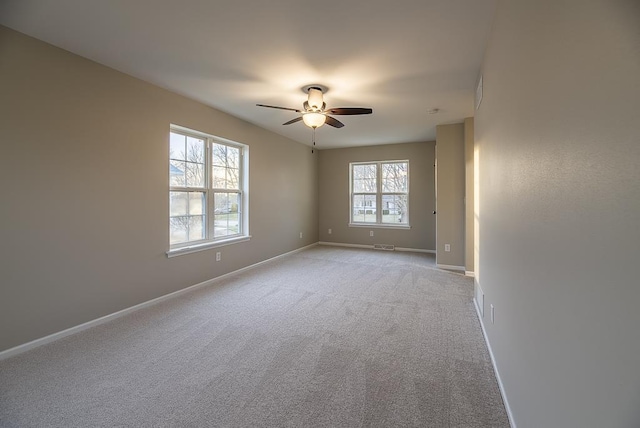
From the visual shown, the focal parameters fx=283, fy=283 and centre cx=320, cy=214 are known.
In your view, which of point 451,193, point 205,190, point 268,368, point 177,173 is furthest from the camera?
point 451,193

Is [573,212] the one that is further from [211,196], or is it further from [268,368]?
[211,196]

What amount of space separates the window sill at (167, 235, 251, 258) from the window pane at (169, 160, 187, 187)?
839 mm

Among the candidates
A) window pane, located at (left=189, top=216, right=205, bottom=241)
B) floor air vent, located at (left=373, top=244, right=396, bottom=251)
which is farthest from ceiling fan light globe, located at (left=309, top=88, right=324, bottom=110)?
floor air vent, located at (left=373, top=244, right=396, bottom=251)

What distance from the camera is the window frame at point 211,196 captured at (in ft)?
12.1

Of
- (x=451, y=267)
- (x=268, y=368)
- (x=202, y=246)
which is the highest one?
(x=202, y=246)

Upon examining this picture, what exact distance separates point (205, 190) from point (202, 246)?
0.81 meters

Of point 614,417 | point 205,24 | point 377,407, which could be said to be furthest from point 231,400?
point 205,24

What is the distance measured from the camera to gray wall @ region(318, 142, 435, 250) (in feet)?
20.9

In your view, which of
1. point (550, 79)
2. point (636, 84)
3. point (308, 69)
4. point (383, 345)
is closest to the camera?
point (636, 84)

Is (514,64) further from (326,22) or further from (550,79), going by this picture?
(326,22)

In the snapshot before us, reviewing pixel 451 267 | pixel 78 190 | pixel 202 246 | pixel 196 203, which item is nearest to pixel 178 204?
pixel 196 203

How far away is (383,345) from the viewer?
237cm

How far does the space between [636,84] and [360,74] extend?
2694 millimetres

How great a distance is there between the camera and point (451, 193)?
492 centimetres
